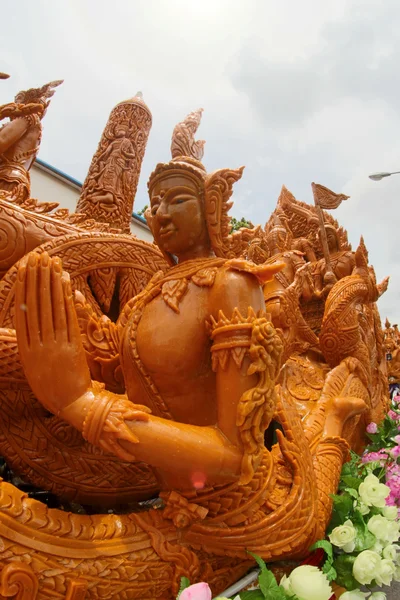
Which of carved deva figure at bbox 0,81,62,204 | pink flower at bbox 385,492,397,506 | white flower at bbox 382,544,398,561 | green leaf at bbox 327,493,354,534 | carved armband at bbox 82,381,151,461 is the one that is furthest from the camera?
carved deva figure at bbox 0,81,62,204

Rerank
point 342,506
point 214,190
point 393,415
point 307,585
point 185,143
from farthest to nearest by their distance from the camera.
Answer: point 393,415 → point 185,143 → point 342,506 → point 214,190 → point 307,585

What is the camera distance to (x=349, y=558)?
68.2 inches

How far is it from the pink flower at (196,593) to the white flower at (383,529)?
1.05 meters

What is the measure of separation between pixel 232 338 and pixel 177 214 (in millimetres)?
535

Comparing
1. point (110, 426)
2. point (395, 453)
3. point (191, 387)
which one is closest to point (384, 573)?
point (191, 387)

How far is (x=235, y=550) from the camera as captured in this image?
1436 mm

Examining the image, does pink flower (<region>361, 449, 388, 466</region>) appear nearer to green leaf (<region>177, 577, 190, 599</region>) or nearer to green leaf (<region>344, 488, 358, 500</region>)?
green leaf (<region>344, 488, 358, 500</region>)

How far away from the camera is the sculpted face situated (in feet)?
5.18

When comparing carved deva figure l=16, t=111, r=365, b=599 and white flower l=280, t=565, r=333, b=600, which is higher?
carved deva figure l=16, t=111, r=365, b=599

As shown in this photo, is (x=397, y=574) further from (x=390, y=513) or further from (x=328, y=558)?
(x=328, y=558)

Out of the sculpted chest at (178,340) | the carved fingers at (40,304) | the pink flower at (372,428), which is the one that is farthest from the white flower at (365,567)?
the pink flower at (372,428)

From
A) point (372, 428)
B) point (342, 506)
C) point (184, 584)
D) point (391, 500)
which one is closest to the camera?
point (184, 584)

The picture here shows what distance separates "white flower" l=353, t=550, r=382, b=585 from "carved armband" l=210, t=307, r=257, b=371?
1028mm

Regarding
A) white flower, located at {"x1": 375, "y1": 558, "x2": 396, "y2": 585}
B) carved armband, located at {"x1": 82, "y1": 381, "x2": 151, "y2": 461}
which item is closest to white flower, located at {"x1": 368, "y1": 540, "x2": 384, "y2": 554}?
white flower, located at {"x1": 375, "y1": 558, "x2": 396, "y2": 585}
